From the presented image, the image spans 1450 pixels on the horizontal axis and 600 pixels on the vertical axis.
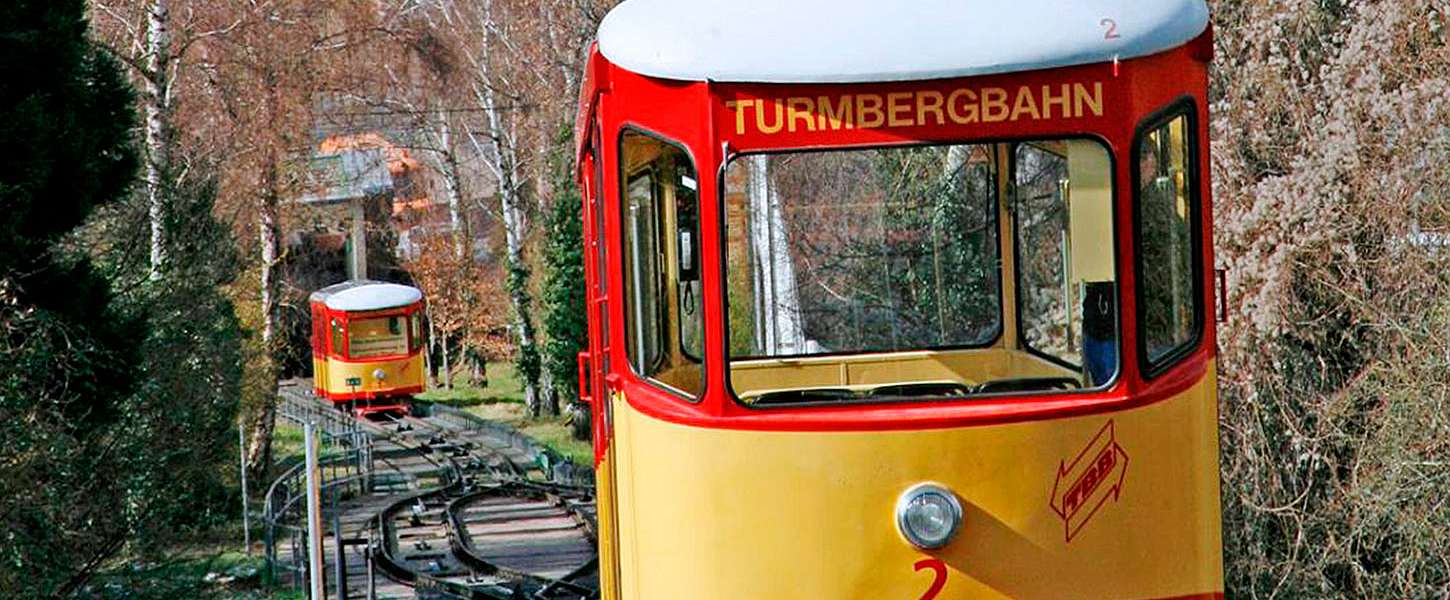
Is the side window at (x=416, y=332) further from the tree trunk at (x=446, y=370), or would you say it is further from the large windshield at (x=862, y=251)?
the large windshield at (x=862, y=251)

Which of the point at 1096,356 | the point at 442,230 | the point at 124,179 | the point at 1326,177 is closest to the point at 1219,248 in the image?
the point at 1326,177

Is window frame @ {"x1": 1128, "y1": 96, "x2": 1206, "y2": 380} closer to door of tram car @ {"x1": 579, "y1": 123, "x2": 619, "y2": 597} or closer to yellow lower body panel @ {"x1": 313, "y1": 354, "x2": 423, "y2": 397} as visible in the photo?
door of tram car @ {"x1": 579, "y1": 123, "x2": 619, "y2": 597}

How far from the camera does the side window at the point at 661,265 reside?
591 cm

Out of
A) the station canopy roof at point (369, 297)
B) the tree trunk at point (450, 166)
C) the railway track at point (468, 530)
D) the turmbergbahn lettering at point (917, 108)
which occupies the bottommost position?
the railway track at point (468, 530)

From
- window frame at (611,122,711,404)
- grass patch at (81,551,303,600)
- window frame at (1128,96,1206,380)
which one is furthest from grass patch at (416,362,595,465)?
window frame at (1128,96,1206,380)

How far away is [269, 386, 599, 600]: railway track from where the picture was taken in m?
12.8

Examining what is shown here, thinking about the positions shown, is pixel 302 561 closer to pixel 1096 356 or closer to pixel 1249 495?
pixel 1249 495

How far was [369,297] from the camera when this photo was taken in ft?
113

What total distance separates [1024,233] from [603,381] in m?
1.54

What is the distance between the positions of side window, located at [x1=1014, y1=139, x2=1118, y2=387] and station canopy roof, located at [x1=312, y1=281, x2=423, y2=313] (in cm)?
2874

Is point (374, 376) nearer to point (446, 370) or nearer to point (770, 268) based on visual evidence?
point (446, 370)

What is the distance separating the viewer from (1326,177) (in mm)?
9312

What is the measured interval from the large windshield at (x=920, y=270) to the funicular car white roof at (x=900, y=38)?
27cm

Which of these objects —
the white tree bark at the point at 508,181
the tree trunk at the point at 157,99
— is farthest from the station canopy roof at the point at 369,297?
the tree trunk at the point at 157,99
